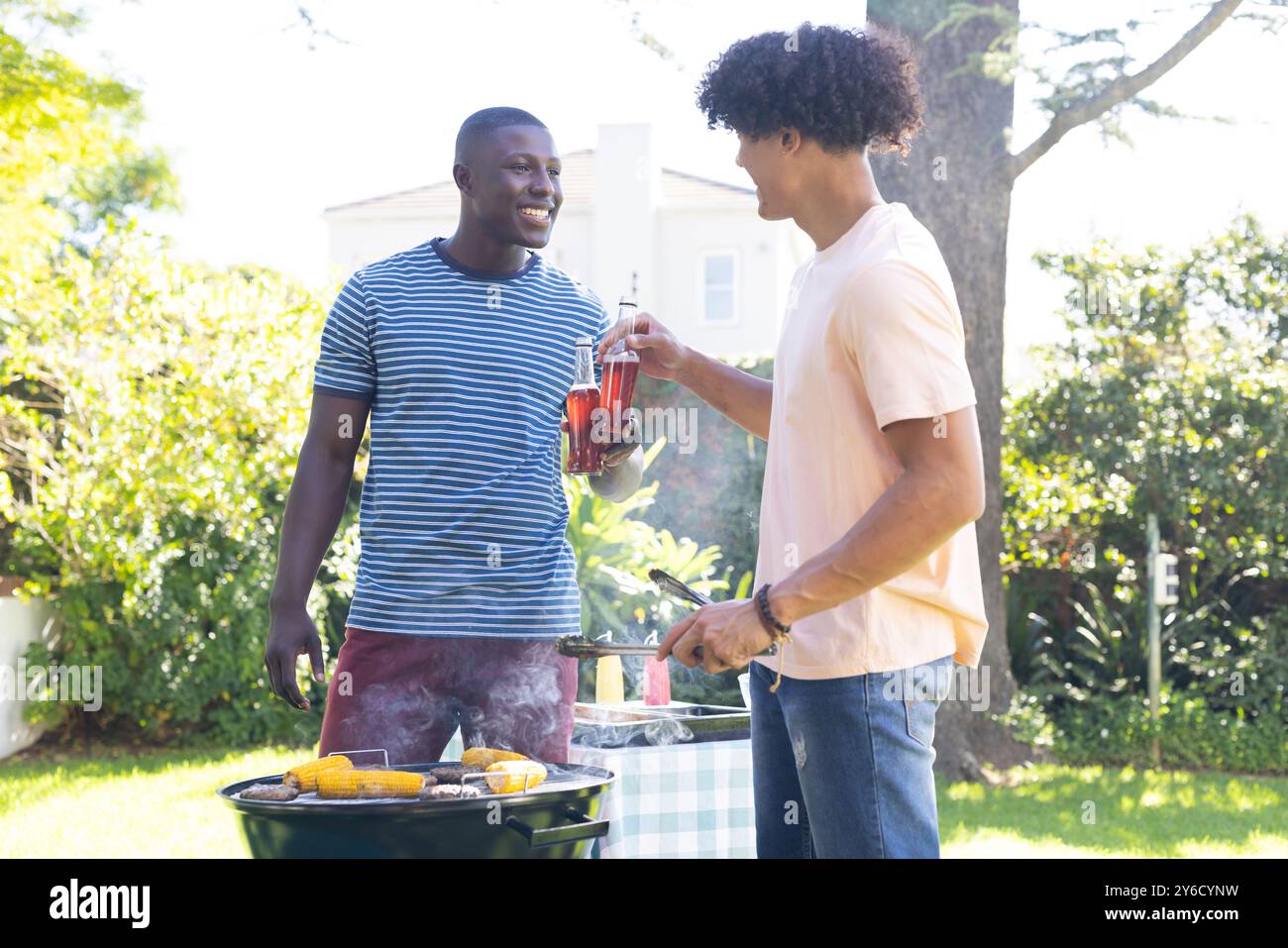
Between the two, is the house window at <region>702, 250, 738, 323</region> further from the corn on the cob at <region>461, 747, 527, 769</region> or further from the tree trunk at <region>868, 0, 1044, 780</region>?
the corn on the cob at <region>461, 747, 527, 769</region>

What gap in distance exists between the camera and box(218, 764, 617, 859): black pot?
6.29ft

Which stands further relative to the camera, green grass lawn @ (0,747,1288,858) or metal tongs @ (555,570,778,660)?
green grass lawn @ (0,747,1288,858)

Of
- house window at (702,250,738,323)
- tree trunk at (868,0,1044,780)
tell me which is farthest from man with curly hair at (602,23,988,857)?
house window at (702,250,738,323)

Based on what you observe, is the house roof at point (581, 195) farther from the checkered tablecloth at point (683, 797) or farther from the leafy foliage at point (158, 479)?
the checkered tablecloth at point (683, 797)

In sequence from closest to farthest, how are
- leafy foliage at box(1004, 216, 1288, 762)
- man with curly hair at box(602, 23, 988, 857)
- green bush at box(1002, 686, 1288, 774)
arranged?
man with curly hair at box(602, 23, 988, 857) → green bush at box(1002, 686, 1288, 774) → leafy foliage at box(1004, 216, 1288, 762)

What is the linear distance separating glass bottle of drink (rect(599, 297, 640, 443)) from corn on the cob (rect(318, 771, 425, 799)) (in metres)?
0.77

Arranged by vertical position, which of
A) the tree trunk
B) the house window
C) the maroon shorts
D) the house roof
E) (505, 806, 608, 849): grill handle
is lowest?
(505, 806, 608, 849): grill handle

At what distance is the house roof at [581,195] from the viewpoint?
18375mm

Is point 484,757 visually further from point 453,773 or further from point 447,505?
point 447,505

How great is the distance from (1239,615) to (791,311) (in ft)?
19.4

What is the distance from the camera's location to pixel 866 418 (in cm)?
179

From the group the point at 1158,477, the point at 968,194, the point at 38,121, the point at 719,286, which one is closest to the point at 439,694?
the point at 968,194

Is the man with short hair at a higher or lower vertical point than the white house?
lower
